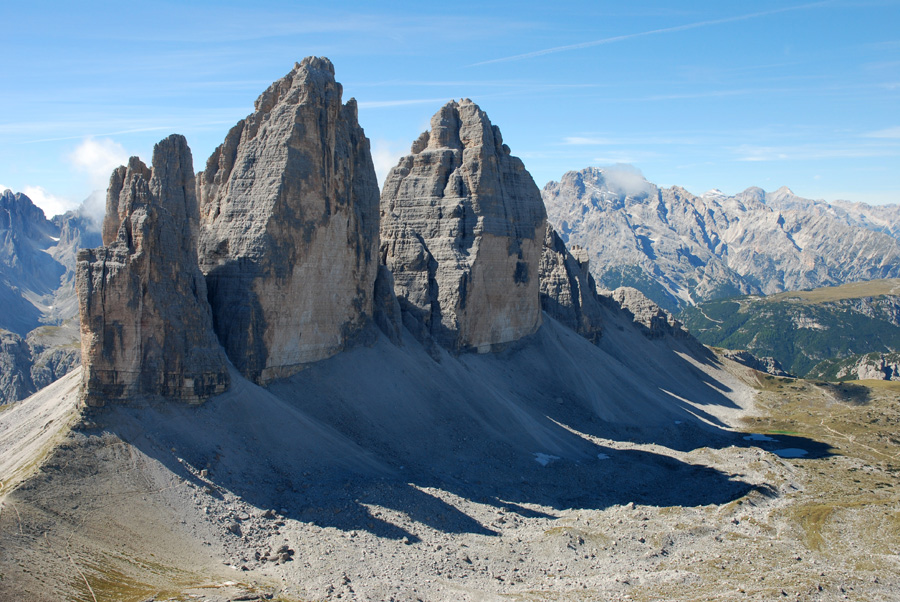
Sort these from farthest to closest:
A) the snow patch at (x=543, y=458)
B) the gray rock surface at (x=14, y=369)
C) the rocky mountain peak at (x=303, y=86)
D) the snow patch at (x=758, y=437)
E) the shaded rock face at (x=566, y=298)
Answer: the gray rock surface at (x=14, y=369)
the shaded rock face at (x=566, y=298)
the snow patch at (x=758, y=437)
the snow patch at (x=543, y=458)
the rocky mountain peak at (x=303, y=86)

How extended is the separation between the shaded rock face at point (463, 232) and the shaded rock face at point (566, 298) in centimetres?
1582

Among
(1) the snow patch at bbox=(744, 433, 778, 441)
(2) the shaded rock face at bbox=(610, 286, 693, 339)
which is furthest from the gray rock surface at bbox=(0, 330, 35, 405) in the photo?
(1) the snow patch at bbox=(744, 433, 778, 441)

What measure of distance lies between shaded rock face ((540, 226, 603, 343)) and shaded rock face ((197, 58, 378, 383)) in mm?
40278

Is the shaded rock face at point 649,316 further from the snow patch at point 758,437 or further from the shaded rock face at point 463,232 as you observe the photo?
the shaded rock face at point 463,232

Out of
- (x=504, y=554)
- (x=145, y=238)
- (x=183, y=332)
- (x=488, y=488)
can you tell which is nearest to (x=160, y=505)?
(x=183, y=332)

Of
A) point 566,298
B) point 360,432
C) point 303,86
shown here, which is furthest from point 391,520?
point 566,298

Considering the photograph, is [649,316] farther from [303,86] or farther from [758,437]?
[303,86]

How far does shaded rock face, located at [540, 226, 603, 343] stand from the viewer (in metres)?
88.5

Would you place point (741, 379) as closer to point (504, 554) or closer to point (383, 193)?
point (383, 193)

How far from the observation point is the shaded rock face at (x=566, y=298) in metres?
88.5

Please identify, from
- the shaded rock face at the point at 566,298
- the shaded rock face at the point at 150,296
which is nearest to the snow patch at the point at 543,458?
the shaded rock face at the point at 150,296

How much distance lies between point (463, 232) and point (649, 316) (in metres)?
49.6

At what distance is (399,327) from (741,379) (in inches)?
2795

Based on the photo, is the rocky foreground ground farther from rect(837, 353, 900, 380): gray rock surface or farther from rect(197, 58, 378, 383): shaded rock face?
rect(837, 353, 900, 380): gray rock surface
